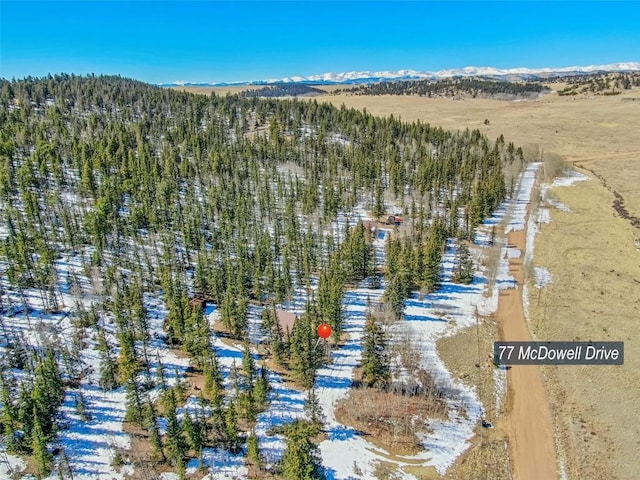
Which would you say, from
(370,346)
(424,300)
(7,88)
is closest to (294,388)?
(370,346)

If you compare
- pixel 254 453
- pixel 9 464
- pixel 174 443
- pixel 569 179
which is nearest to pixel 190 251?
pixel 9 464

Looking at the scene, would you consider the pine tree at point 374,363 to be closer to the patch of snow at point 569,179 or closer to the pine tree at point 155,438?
the pine tree at point 155,438

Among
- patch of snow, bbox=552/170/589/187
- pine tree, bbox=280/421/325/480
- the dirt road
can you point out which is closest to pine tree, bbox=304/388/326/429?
pine tree, bbox=280/421/325/480

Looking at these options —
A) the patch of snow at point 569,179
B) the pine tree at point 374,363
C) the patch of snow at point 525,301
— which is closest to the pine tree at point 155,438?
the pine tree at point 374,363

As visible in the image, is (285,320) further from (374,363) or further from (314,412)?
(314,412)

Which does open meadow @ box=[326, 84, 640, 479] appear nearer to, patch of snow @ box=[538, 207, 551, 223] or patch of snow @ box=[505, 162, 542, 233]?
patch of snow @ box=[538, 207, 551, 223]

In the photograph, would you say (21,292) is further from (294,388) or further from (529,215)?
(529,215)
